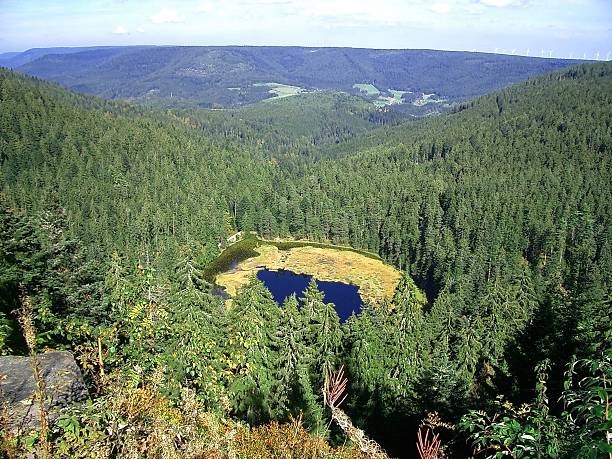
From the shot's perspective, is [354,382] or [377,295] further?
[377,295]

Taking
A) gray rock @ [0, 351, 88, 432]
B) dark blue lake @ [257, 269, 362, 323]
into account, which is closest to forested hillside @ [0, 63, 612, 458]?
gray rock @ [0, 351, 88, 432]

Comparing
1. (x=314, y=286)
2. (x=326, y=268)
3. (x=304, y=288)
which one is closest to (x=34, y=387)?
(x=314, y=286)

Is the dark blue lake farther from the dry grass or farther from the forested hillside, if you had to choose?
the forested hillside

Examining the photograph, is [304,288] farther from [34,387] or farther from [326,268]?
[34,387]

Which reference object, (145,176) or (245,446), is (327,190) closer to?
(145,176)

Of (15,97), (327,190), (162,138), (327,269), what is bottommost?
(327,269)

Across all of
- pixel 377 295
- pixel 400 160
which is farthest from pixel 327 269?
pixel 400 160

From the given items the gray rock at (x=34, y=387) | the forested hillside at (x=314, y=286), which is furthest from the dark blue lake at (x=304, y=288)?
the gray rock at (x=34, y=387)
